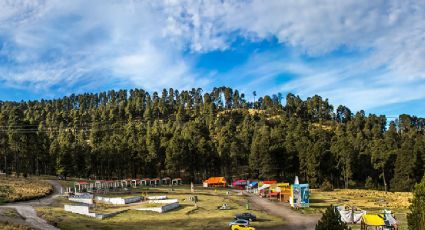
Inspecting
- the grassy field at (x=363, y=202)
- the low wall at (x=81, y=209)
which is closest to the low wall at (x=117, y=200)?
the low wall at (x=81, y=209)

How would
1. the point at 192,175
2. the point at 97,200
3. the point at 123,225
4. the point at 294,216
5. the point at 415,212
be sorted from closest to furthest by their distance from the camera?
the point at 415,212 < the point at 123,225 < the point at 294,216 < the point at 97,200 < the point at 192,175

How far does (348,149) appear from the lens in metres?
116

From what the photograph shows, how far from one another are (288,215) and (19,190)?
51.9 metres

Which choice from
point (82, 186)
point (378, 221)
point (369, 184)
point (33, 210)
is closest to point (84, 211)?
point (33, 210)

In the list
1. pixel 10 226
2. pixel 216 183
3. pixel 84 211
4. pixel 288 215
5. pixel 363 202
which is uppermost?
pixel 10 226

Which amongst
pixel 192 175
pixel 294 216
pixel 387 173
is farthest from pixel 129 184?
pixel 387 173

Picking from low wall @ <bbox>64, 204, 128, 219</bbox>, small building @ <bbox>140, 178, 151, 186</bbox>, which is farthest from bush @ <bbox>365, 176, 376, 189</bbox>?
low wall @ <bbox>64, 204, 128, 219</bbox>

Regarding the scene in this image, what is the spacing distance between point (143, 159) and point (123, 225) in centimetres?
7680

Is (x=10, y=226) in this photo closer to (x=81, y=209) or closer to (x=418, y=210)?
(x=81, y=209)

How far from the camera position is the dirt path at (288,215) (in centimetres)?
5397

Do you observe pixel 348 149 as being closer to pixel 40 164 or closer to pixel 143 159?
pixel 143 159

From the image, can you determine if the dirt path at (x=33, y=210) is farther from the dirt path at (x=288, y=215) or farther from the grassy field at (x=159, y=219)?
the dirt path at (x=288, y=215)

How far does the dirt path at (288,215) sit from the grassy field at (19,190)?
4237 centimetres

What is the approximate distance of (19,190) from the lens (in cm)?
7750
